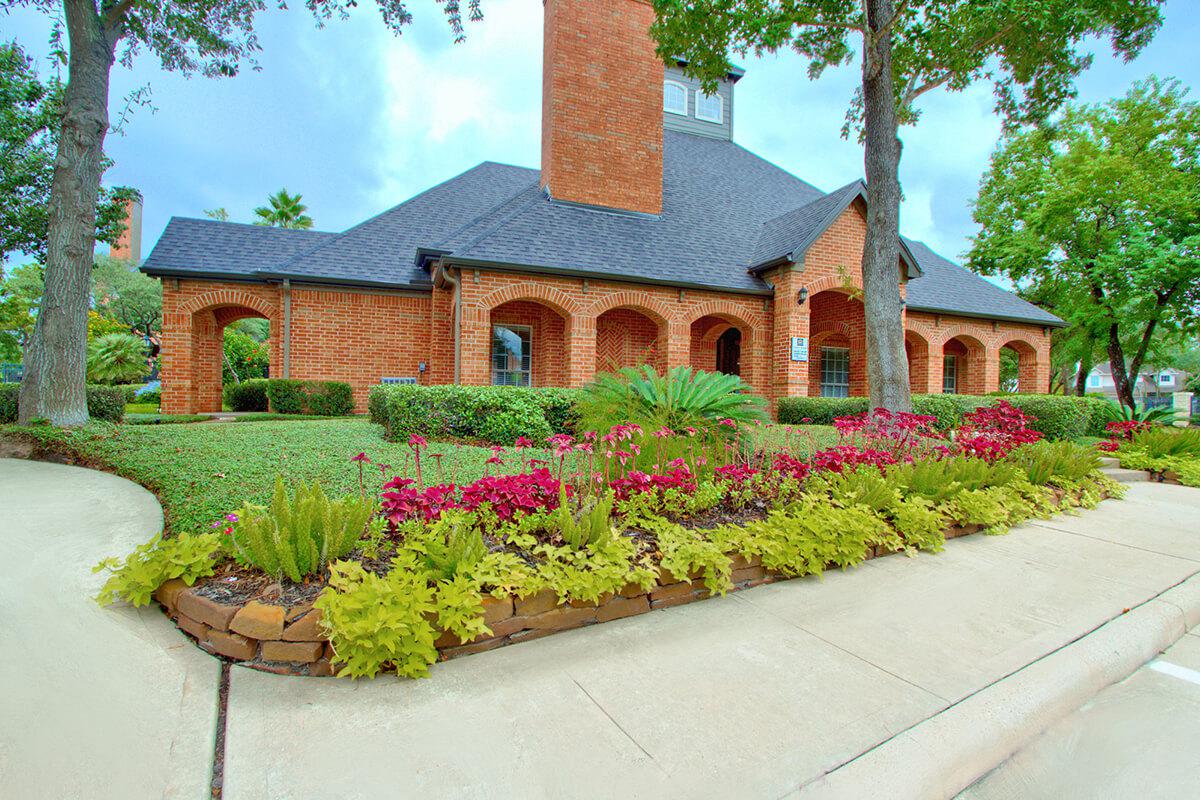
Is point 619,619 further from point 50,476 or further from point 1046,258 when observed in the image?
point 1046,258

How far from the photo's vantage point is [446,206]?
1480 cm

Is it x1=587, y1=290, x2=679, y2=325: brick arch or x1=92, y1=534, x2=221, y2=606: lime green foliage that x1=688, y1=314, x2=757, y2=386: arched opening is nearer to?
x1=587, y1=290, x2=679, y2=325: brick arch

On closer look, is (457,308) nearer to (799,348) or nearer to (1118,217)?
(799,348)

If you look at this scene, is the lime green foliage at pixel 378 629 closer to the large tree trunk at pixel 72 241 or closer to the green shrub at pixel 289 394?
the large tree trunk at pixel 72 241

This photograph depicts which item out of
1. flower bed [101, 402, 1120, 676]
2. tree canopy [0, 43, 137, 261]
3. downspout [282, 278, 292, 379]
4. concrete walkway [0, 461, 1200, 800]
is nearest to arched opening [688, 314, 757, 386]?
flower bed [101, 402, 1120, 676]

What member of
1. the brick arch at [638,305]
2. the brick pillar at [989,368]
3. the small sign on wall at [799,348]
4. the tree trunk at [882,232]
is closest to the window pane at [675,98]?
the brick arch at [638,305]

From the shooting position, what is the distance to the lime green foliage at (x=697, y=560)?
9.63 feet

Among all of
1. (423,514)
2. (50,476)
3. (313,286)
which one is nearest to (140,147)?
(313,286)

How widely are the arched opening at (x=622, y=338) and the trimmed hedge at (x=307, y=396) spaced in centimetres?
582

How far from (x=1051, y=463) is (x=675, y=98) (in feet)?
58.2

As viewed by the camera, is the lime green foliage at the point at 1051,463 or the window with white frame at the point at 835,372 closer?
the lime green foliage at the point at 1051,463

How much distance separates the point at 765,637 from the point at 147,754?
2.40 m

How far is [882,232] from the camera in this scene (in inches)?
307

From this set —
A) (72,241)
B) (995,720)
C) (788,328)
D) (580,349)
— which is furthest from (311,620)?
(788,328)
